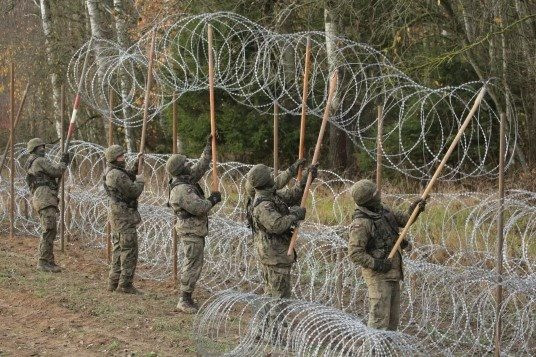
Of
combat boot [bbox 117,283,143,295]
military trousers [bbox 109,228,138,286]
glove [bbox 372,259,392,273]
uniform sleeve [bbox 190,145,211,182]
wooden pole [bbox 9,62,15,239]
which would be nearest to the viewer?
glove [bbox 372,259,392,273]

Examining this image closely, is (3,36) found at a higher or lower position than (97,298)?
higher

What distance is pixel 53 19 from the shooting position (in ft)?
81.3

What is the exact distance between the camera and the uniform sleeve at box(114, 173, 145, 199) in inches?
445

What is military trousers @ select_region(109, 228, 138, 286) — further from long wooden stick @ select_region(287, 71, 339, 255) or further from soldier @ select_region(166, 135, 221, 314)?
long wooden stick @ select_region(287, 71, 339, 255)

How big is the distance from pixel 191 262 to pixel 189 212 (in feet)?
1.97

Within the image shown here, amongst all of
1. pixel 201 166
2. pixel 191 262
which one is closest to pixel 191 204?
pixel 201 166

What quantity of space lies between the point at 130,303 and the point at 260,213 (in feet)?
9.10

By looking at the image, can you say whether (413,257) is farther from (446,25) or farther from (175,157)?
(446,25)

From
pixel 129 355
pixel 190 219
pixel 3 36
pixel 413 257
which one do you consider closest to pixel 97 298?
pixel 190 219

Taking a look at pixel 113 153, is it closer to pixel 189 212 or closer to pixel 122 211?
pixel 122 211

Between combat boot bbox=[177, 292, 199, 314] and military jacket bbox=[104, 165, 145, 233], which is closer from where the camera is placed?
combat boot bbox=[177, 292, 199, 314]

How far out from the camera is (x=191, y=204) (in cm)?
1054

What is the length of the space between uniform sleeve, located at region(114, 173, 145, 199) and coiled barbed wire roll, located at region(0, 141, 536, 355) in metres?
0.98

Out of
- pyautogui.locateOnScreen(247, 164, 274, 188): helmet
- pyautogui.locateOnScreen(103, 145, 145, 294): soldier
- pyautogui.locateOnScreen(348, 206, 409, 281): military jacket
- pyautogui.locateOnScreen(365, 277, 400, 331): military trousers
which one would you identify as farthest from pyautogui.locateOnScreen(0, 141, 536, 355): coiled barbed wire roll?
pyautogui.locateOnScreen(247, 164, 274, 188): helmet
